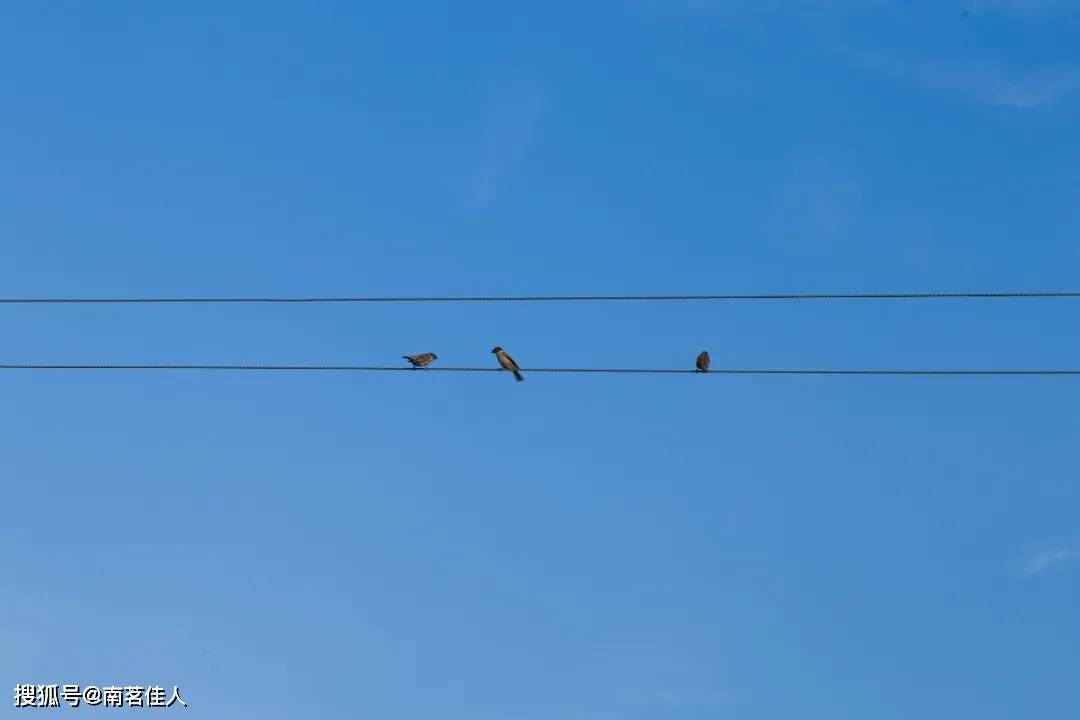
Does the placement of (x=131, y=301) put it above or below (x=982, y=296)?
above

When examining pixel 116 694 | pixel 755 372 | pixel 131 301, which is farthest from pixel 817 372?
pixel 116 694

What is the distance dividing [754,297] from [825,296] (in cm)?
107

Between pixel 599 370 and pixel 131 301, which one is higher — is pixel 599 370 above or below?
below

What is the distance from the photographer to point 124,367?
60.6 ft

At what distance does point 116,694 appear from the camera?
26.5m

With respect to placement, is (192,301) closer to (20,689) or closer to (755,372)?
(755,372)

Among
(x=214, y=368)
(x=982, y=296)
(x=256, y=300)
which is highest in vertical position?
(x=256, y=300)

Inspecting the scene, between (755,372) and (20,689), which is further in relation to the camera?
(20,689)

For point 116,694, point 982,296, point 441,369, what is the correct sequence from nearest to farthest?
A: 1. point 982,296
2. point 441,369
3. point 116,694

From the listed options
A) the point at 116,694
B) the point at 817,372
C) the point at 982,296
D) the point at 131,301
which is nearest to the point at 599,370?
the point at 817,372

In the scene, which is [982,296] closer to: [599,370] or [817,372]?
[817,372]

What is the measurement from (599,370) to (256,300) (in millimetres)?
4330

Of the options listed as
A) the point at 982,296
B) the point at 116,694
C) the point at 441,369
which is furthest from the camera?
the point at 116,694

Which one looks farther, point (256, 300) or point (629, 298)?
point (256, 300)
